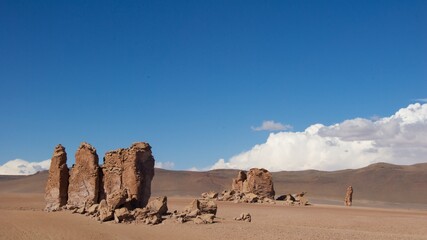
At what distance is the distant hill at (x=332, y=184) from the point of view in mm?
93613

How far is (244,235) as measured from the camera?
20453 mm

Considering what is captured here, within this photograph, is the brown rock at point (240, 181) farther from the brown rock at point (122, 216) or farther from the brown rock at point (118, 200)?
the brown rock at point (122, 216)

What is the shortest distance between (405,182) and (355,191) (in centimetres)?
1284

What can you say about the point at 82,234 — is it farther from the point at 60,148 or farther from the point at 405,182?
the point at 405,182

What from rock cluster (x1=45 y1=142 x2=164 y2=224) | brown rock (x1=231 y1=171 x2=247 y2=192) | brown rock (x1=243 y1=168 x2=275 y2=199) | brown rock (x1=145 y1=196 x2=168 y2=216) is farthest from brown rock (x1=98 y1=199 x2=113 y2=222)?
brown rock (x1=231 y1=171 x2=247 y2=192)

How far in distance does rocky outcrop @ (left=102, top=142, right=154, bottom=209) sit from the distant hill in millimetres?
55847

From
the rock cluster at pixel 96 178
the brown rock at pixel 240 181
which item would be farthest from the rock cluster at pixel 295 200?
the rock cluster at pixel 96 178

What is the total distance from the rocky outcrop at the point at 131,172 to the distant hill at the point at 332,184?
5585 cm

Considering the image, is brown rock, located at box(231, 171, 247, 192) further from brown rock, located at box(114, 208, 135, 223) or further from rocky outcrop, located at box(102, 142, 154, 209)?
brown rock, located at box(114, 208, 135, 223)

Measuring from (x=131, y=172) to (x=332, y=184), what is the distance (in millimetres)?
86016

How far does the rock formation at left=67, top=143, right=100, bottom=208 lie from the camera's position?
1190 inches

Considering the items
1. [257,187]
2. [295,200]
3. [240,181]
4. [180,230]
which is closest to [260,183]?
[257,187]

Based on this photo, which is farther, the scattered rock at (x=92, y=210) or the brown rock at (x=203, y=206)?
the scattered rock at (x=92, y=210)

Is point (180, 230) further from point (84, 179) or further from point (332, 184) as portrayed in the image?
point (332, 184)
